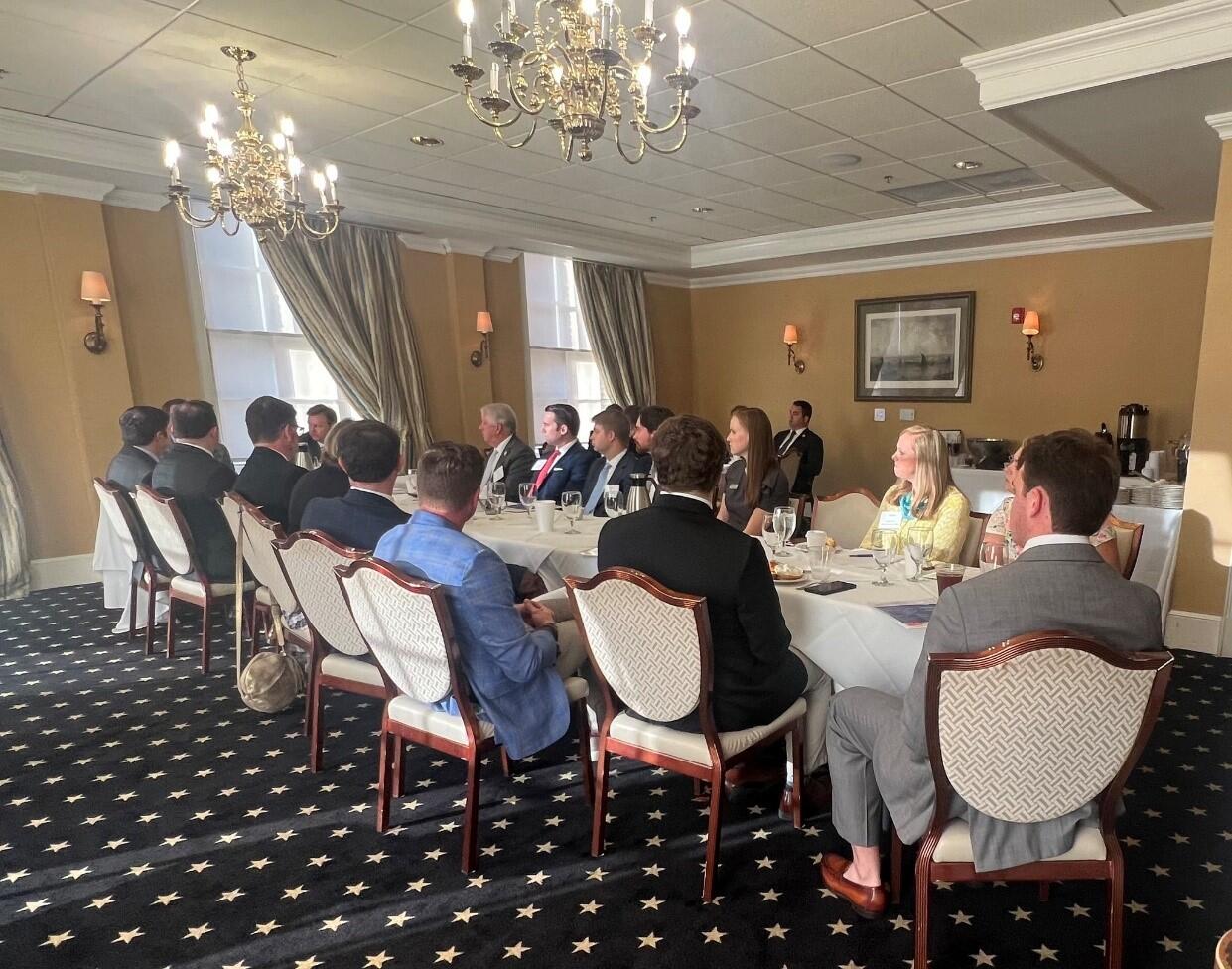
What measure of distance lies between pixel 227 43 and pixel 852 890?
166 inches

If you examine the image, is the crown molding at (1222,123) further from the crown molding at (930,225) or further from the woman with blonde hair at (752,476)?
the woman with blonde hair at (752,476)

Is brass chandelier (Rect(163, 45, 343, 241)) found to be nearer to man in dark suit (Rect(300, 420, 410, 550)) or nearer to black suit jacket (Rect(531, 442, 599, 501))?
man in dark suit (Rect(300, 420, 410, 550))

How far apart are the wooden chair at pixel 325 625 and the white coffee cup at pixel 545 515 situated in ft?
3.85

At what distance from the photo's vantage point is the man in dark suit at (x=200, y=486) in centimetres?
403

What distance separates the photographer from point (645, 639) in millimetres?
2107

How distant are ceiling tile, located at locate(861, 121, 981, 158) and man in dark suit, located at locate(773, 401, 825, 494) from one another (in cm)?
329

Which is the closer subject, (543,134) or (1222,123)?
(1222,123)

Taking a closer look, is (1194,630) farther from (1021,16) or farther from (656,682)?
(656,682)

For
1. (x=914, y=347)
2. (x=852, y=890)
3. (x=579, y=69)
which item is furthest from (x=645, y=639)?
(x=914, y=347)

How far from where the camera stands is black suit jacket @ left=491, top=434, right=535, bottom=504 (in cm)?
501

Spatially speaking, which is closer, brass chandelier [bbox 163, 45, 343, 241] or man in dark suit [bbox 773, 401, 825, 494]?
brass chandelier [bbox 163, 45, 343, 241]

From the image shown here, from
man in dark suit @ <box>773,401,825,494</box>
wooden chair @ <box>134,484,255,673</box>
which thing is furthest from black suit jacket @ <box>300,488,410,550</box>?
man in dark suit @ <box>773,401,825,494</box>

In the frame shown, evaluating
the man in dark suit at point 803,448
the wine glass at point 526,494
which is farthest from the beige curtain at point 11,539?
the man in dark suit at point 803,448

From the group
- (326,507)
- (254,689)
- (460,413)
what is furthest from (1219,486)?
(460,413)
